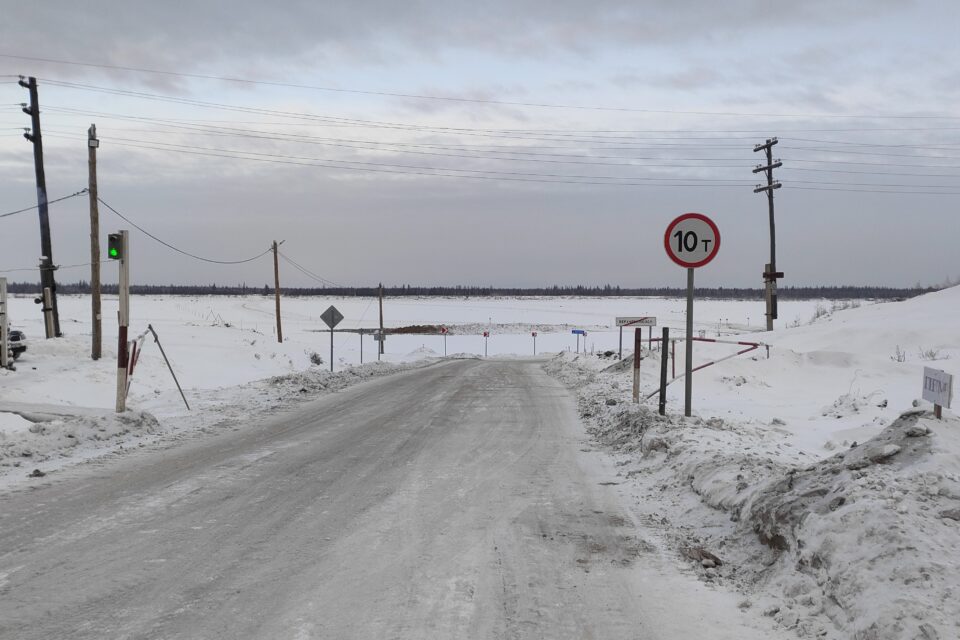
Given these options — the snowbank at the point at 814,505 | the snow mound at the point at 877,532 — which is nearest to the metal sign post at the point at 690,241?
the snowbank at the point at 814,505

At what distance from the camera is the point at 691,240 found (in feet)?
33.0

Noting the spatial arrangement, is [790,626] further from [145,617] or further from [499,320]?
[499,320]

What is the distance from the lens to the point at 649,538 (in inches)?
225

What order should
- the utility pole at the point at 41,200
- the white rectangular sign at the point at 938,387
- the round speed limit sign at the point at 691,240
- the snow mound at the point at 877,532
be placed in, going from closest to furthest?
1. the snow mound at the point at 877,532
2. the white rectangular sign at the point at 938,387
3. the round speed limit sign at the point at 691,240
4. the utility pole at the point at 41,200

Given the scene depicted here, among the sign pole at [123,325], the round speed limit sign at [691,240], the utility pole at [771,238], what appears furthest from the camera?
the utility pole at [771,238]

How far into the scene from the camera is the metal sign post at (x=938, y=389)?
18.4 ft

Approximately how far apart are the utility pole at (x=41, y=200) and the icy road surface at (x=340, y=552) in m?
17.5

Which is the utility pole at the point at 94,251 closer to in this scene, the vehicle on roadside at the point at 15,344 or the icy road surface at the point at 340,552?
the vehicle on roadside at the point at 15,344

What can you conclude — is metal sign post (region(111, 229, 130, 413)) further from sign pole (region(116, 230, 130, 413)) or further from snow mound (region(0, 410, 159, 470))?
snow mound (region(0, 410, 159, 470))

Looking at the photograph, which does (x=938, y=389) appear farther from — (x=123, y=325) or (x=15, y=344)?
(x=15, y=344)

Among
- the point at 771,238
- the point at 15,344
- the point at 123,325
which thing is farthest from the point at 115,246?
the point at 771,238

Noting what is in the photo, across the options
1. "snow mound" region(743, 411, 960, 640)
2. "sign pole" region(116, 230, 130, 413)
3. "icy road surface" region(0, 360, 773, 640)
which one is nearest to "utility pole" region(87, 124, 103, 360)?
"sign pole" region(116, 230, 130, 413)

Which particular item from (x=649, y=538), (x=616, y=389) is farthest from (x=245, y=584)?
(x=616, y=389)

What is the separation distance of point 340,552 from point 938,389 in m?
5.11
